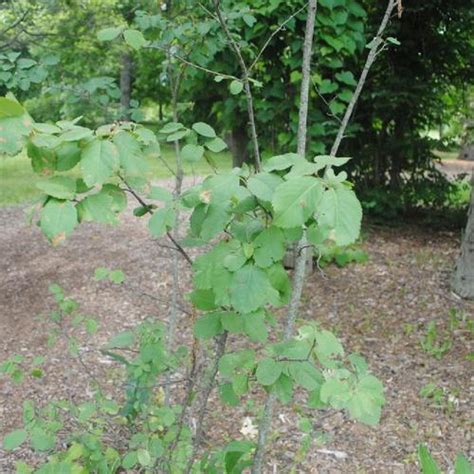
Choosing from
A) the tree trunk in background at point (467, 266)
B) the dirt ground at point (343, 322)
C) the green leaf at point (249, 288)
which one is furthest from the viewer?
the tree trunk in background at point (467, 266)

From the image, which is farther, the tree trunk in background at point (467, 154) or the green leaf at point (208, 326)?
the tree trunk in background at point (467, 154)


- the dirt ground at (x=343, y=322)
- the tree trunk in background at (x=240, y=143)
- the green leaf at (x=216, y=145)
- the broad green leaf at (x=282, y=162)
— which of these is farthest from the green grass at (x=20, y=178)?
the broad green leaf at (x=282, y=162)

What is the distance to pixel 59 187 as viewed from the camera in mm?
954

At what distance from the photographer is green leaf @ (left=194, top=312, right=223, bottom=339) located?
120cm

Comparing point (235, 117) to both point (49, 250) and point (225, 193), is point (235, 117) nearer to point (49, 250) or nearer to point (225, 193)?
point (49, 250)

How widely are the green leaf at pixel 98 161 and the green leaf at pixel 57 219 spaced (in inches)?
2.3

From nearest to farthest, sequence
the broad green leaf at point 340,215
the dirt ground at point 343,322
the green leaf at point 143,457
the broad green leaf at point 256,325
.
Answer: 1. the broad green leaf at point 340,215
2. the broad green leaf at point 256,325
3. the green leaf at point 143,457
4. the dirt ground at point 343,322

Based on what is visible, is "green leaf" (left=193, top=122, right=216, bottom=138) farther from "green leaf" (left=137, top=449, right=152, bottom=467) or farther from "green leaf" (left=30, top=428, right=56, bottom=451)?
"green leaf" (left=30, top=428, right=56, bottom=451)

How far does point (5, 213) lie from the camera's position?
779 centimetres

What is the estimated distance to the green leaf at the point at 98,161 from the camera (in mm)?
927

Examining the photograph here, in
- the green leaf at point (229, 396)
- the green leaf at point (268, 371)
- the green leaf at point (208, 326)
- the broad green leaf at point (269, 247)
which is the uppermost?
the broad green leaf at point (269, 247)

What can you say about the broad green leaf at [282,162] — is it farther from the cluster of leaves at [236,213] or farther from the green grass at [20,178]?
the green grass at [20,178]

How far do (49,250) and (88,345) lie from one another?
7.32ft

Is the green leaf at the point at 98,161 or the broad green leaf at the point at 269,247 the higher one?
the green leaf at the point at 98,161
